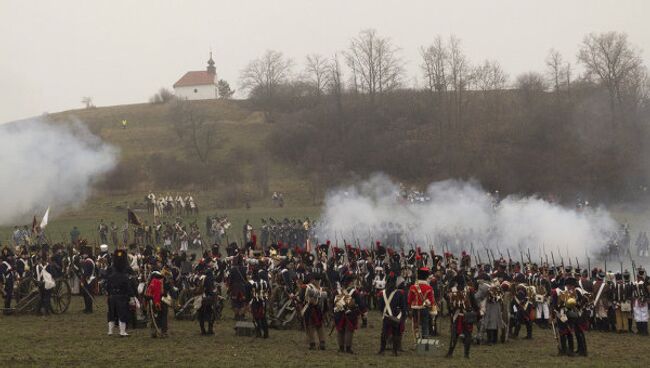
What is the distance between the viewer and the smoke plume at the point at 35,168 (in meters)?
34.8

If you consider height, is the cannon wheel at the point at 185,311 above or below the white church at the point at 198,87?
below

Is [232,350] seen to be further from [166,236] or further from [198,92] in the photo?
[198,92]

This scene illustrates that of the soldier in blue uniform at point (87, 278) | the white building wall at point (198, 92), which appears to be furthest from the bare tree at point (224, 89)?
the soldier in blue uniform at point (87, 278)

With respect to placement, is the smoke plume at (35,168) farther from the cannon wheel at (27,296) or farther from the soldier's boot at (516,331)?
the soldier's boot at (516,331)

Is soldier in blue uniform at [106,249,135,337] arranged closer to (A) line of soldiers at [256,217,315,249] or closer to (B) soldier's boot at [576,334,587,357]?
(B) soldier's boot at [576,334,587,357]

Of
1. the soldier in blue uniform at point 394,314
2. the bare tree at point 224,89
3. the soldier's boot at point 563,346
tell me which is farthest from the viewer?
the bare tree at point 224,89

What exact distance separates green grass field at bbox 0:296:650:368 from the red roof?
107 m

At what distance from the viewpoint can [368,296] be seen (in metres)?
21.1

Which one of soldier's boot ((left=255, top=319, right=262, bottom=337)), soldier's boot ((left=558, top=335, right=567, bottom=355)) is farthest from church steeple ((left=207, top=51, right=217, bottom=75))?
soldier's boot ((left=558, top=335, right=567, bottom=355))

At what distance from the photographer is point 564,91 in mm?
74125

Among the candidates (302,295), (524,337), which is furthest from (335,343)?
(524,337)

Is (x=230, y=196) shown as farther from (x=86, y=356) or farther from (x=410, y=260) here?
(x=86, y=356)

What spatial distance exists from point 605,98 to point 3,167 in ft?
165

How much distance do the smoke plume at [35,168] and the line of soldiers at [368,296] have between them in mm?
14561
